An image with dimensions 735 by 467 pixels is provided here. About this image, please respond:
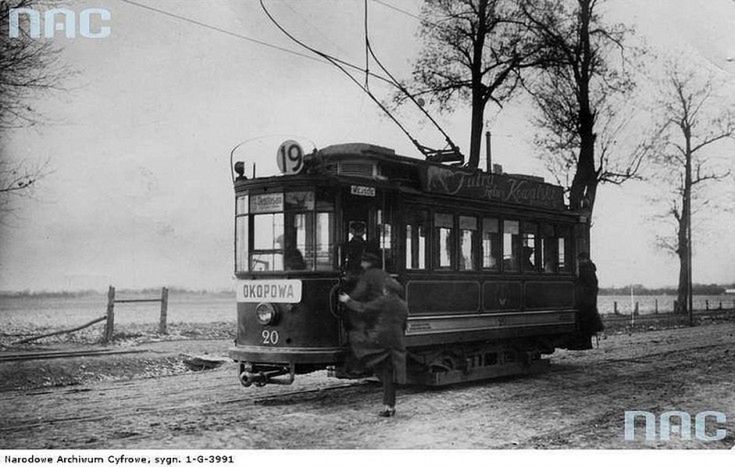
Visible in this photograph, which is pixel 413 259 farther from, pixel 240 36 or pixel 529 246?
pixel 240 36

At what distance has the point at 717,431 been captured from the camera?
26.1 ft

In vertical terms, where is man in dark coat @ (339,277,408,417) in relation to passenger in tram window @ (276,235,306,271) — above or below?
below

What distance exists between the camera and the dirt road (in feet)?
24.1

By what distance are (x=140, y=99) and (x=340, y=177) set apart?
3644 mm

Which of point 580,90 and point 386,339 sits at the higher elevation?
point 580,90


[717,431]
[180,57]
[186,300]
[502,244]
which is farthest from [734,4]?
[186,300]

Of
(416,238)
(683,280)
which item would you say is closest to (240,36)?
(416,238)

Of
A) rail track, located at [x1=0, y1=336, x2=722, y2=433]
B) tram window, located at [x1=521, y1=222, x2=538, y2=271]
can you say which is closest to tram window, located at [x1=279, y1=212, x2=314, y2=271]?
rail track, located at [x1=0, y1=336, x2=722, y2=433]

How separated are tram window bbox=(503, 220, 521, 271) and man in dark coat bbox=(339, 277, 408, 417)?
11.2ft

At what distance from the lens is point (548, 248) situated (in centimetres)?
1242

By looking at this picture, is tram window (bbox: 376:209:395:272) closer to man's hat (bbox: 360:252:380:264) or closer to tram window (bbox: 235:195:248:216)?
man's hat (bbox: 360:252:380:264)

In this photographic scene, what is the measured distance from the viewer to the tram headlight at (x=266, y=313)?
8.65m

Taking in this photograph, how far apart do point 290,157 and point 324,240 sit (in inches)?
38.3

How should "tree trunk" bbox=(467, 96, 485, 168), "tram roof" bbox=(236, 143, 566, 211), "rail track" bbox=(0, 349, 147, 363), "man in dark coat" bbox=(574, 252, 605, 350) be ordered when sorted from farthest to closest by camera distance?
"tree trunk" bbox=(467, 96, 485, 168) → "man in dark coat" bbox=(574, 252, 605, 350) → "rail track" bbox=(0, 349, 147, 363) → "tram roof" bbox=(236, 143, 566, 211)
